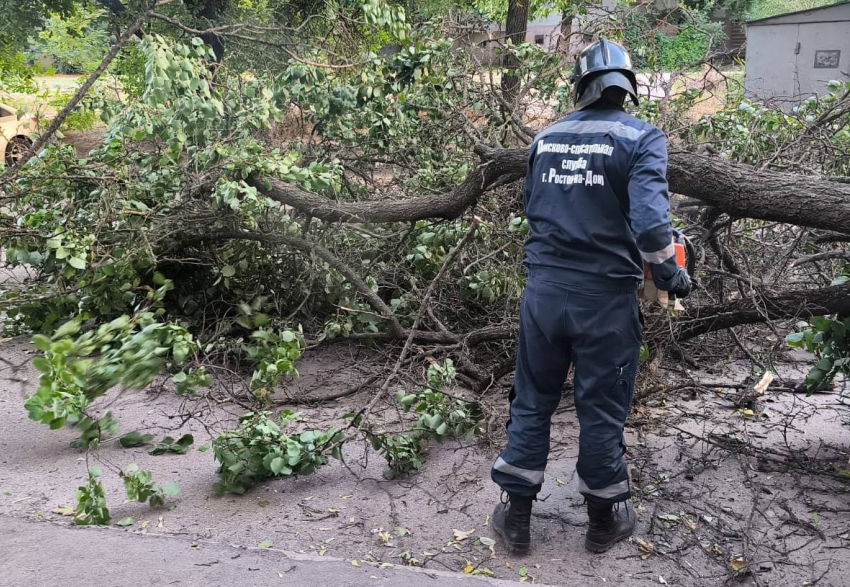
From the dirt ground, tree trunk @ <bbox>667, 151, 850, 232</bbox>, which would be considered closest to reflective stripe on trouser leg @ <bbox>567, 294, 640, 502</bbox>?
the dirt ground

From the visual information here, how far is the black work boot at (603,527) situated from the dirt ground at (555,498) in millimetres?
52

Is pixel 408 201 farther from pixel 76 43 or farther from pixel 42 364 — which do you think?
pixel 76 43

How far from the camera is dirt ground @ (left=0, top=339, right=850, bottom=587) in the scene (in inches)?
130

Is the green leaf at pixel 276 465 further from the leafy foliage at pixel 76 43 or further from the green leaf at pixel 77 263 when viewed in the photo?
the leafy foliage at pixel 76 43

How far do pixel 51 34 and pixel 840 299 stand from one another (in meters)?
12.5

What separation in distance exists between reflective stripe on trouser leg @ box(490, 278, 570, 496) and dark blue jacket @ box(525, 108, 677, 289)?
0.59 ft

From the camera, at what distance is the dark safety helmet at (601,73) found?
3312 millimetres

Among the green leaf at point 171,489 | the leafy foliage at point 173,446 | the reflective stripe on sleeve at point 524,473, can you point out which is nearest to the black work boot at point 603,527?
the reflective stripe on sleeve at point 524,473

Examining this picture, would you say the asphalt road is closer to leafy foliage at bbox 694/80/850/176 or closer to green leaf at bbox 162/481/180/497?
green leaf at bbox 162/481/180/497

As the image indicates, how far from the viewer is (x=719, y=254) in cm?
482

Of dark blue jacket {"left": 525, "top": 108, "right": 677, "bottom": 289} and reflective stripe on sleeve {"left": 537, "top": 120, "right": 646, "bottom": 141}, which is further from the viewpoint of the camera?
reflective stripe on sleeve {"left": 537, "top": 120, "right": 646, "bottom": 141}

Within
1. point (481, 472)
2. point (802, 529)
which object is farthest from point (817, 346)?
point (481, 472)

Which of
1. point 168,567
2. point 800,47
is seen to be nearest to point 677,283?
point 168,567

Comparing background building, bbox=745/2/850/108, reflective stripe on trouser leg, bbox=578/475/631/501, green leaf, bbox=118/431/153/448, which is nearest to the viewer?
reflective stripe on trouser leg, bbox=578/475/631/501
